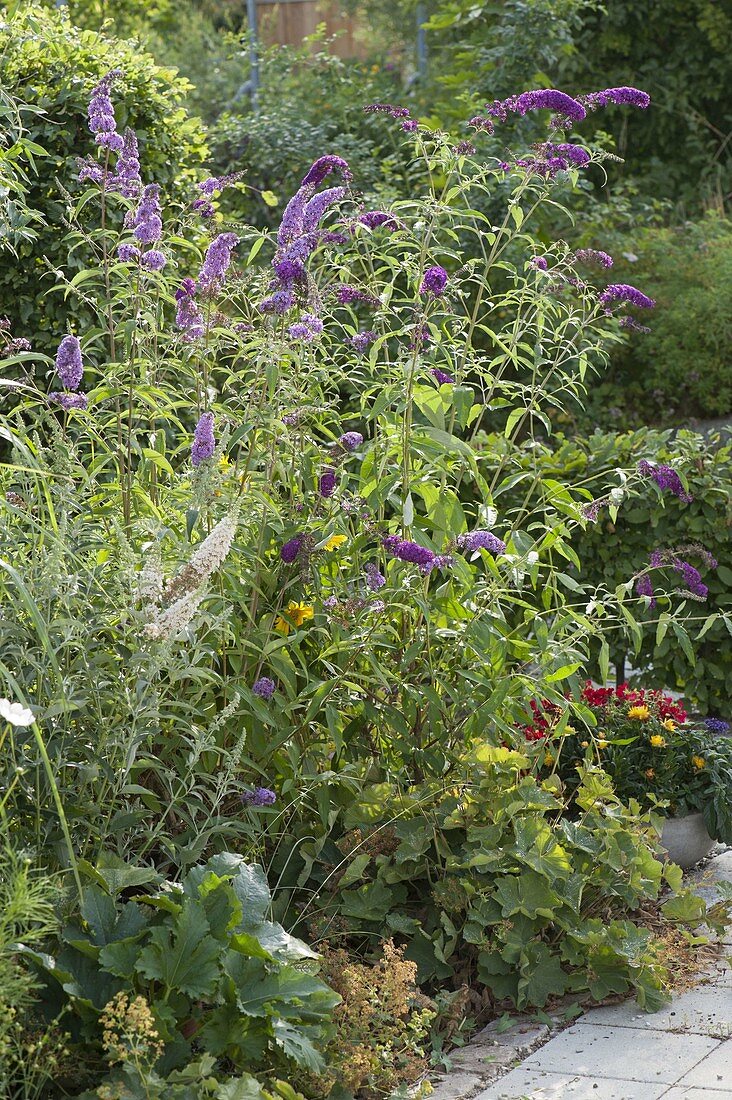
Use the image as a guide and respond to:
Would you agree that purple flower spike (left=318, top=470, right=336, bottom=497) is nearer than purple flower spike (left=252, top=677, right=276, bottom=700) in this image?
No

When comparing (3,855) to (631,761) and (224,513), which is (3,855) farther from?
(631,761)

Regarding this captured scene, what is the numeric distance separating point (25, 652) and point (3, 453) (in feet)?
7.31

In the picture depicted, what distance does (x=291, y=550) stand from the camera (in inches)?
127

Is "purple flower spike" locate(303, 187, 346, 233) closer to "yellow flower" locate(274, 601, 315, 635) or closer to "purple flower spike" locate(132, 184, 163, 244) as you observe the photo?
"purple flower spike" locate(132, 184, 163, 244)

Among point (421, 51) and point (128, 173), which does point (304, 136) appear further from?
point (128, 173)

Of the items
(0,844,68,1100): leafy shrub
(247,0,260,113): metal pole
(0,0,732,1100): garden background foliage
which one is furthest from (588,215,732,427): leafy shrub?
(0,844,68,1100): leafy shrub

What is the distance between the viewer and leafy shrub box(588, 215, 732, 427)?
295 inches

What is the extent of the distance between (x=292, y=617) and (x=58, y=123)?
2.34 m

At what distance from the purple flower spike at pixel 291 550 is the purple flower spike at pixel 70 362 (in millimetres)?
636

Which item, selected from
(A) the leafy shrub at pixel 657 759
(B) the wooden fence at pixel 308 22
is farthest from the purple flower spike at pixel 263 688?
(B) the wooden fence at pixel 308 22

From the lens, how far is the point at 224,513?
3.23m

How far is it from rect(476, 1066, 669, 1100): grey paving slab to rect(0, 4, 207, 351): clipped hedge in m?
2.95

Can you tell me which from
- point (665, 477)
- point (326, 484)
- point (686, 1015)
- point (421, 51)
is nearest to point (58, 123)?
point (326, 484)

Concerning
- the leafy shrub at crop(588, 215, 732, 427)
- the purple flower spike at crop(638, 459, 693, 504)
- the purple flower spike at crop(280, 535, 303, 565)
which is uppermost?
the purple flower spike at crop(280, 535, 303, 565)
